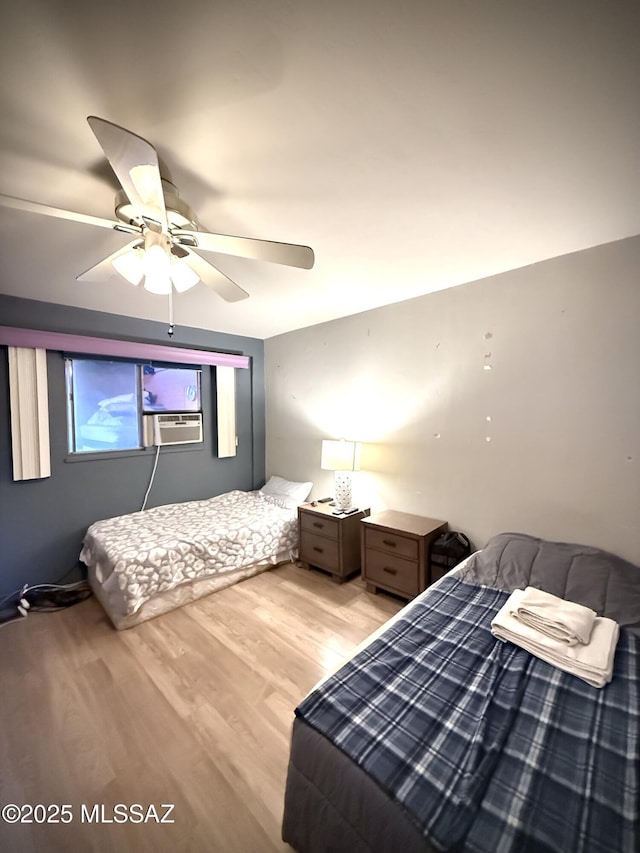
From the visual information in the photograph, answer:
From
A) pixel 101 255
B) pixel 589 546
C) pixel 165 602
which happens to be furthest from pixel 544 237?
pixel 165 602

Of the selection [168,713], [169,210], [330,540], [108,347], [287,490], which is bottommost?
[168,713]

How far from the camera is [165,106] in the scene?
3.12 ft

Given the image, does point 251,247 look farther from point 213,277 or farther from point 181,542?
point 181,542

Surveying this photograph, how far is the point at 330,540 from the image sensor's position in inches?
109

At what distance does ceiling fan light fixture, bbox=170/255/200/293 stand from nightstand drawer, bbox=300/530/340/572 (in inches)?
84.8

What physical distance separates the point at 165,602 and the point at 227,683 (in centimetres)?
87

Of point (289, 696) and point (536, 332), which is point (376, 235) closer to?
point (536, 332)

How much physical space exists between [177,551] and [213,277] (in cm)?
188

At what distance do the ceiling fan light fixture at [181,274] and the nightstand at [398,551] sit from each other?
200cm

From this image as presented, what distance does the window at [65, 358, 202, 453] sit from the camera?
282cm

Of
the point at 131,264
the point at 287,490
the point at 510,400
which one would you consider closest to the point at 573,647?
the point at 510,400

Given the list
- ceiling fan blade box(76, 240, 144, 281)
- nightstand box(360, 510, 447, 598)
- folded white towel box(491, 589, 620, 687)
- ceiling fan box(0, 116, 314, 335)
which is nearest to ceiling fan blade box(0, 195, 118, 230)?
ceiling fan box(0, 116, 314, 335)

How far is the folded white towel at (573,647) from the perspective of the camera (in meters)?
1.12

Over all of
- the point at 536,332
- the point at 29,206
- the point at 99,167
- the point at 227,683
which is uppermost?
the point at 99,167
